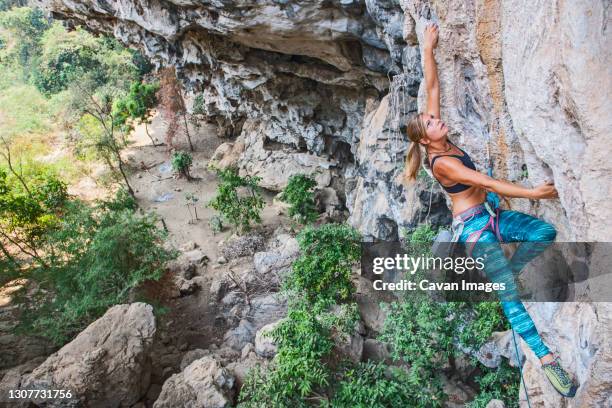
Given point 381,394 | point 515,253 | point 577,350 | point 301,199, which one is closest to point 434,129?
point 515,253

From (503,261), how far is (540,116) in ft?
3.92

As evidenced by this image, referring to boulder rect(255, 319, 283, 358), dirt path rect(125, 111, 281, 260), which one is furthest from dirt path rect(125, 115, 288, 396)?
boulder rect(255, 319, 283, 358)

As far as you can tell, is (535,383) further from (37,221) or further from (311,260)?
(37,221)

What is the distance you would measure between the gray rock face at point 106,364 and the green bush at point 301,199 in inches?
247

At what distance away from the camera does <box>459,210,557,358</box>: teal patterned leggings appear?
3.08 metres

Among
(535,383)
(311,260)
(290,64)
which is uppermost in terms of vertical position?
(290,64)

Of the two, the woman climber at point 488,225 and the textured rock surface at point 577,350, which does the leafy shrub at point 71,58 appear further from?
the textured rock surface at point 577,350

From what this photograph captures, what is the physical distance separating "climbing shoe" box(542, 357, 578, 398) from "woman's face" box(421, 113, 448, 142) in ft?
6.11

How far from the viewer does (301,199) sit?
13.0 metres

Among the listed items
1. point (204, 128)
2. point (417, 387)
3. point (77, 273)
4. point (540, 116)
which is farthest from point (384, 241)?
point (204, 128)

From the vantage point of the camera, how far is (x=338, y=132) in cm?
1427

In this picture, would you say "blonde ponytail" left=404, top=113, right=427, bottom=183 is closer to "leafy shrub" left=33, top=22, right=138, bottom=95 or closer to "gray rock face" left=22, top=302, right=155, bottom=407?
"gray rock face" left=22, top=302, right=155, bottom=407

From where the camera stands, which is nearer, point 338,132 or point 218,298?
point 218,298

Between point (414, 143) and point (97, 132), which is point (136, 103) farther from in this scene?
point (414, 143)
